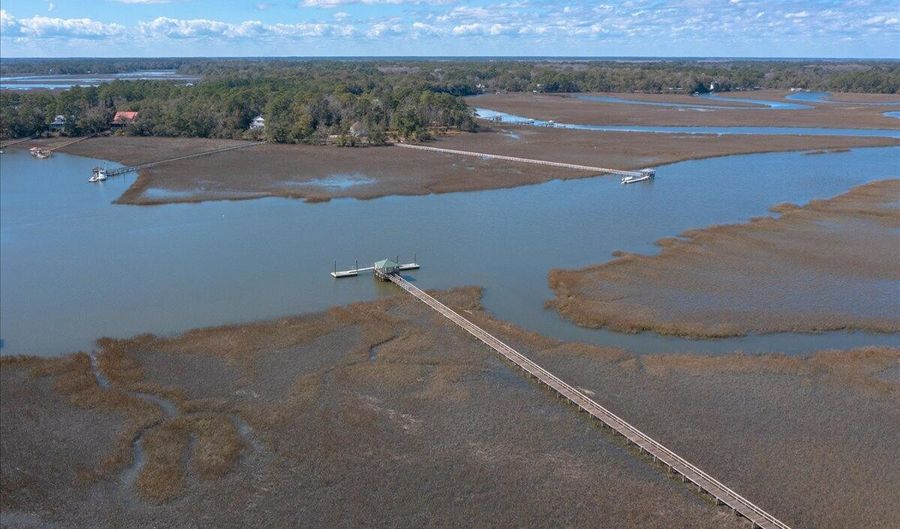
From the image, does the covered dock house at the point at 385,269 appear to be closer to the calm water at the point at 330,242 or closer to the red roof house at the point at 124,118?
the calm water at the point at 330,242

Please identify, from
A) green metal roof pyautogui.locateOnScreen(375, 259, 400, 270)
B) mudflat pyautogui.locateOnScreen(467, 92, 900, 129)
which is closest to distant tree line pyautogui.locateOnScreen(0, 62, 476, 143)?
mudflat pyautogui.locateOnScreen(467, 92, 900, 129)

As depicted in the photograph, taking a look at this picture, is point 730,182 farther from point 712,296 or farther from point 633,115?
point 633,115

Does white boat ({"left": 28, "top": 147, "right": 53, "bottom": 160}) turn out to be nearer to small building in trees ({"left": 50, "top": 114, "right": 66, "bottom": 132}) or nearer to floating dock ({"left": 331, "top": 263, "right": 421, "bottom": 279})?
small building in trees ({"left": 50, "top": 114, "right": 66, "bottom": 132})

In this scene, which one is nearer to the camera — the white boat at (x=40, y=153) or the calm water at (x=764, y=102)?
the white boat at (x=40, y=153)

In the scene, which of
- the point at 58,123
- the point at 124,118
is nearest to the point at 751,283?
the point at 124,118

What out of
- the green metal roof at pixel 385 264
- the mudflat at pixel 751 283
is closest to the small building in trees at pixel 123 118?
the green metal roof at pixel 385 264

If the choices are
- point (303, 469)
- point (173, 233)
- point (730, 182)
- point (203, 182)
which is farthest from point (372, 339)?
point (730, 182)
